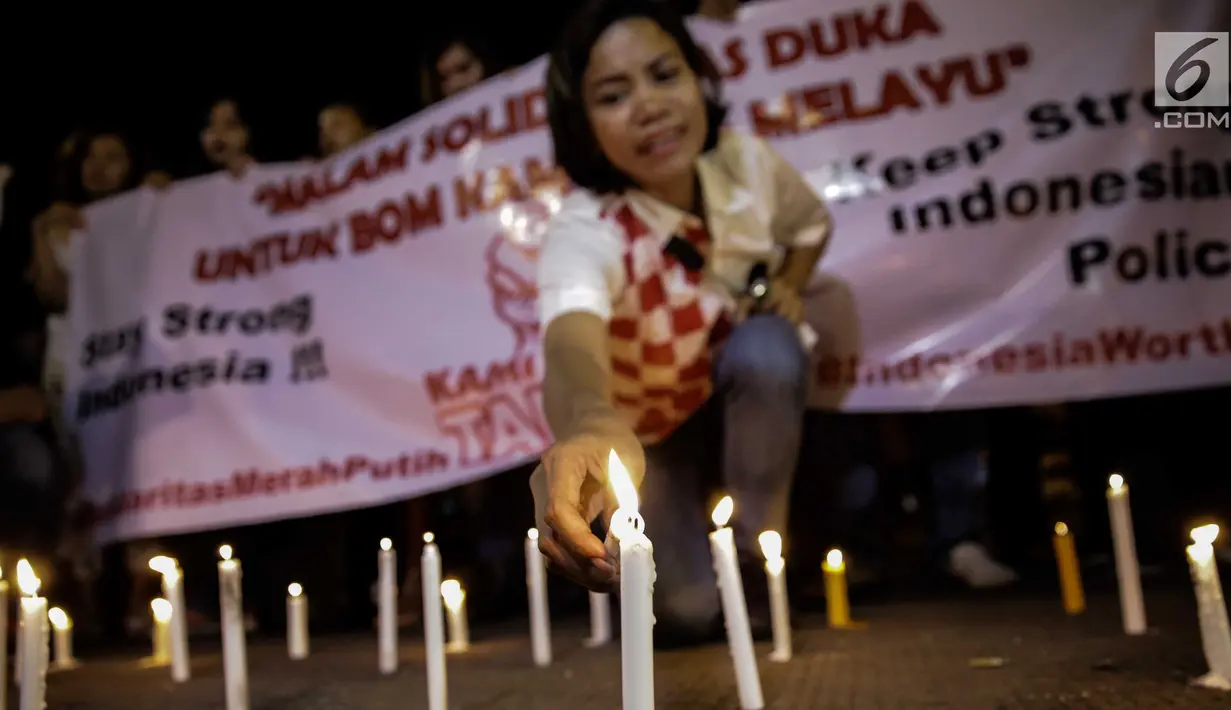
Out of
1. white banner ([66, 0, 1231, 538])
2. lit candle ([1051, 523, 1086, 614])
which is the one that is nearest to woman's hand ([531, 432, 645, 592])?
lit candle ([1051, 523, 1086, 614])

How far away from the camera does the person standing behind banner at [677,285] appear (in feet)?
6.61

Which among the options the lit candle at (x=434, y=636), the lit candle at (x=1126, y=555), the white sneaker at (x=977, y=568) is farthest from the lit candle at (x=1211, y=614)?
the white sneaker at (x=977, y=568)

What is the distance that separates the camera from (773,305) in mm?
2137

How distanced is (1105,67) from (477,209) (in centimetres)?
159

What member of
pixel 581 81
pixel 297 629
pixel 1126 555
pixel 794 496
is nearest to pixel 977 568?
pixel 794 496

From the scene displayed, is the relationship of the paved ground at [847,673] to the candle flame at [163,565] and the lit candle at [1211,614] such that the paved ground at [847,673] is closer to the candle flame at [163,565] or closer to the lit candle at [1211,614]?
the lit candle at [1211,614]

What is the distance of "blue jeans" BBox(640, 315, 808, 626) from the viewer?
201cm

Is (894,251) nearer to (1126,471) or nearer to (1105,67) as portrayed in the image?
(1105,67)

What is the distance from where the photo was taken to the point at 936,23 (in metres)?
2.56

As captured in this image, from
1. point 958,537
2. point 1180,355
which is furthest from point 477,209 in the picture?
point 1180,355

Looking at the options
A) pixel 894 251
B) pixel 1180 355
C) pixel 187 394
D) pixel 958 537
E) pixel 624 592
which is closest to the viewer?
pixel 624 592

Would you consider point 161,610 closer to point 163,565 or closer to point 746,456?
point 163,565

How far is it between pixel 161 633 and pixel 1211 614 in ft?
6.86

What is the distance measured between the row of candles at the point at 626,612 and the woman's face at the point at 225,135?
4.87ft
